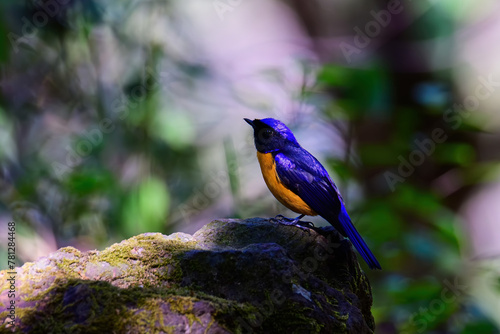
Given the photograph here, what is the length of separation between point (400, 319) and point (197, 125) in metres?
3.38

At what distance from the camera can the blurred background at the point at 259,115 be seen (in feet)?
14.4

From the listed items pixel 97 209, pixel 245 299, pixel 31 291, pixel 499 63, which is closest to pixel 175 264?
pixel 245 299

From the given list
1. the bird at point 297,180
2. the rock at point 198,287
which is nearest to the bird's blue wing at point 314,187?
the bird at point 297,180

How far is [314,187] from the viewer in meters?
3.65

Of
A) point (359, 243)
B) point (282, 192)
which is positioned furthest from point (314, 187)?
point (359, 243)

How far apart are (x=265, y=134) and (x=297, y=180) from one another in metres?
0.49

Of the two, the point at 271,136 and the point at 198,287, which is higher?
the point at 271,136

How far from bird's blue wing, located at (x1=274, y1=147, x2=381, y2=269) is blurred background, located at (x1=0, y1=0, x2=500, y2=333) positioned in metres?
0.70

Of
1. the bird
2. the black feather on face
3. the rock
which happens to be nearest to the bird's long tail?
the bird

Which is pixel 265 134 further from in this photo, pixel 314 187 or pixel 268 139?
pixel 314 187

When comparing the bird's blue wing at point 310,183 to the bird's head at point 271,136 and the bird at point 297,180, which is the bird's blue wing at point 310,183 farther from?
the bird's head at point 271,136

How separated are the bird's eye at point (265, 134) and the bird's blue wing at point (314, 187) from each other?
0.17m

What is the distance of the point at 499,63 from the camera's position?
579cm

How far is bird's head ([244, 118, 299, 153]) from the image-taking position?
394 cm
